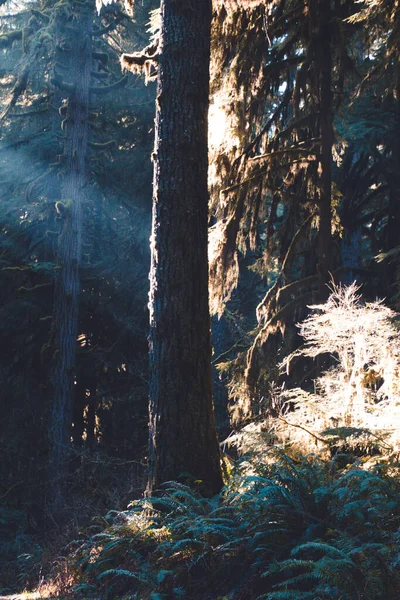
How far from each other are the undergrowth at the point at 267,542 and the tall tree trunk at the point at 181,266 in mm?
642

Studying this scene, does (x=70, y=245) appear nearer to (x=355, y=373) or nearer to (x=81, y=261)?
(x=81, y=261)

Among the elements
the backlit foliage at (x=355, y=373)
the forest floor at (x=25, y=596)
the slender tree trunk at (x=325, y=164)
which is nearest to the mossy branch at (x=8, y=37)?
the slender tree trunk at (x=325, y=164)

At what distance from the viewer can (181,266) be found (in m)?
6.60

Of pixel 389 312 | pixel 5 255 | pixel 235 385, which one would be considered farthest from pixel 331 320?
pixel 5 255

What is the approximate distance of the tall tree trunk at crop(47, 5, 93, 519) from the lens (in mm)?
16016

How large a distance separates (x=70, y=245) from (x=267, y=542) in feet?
43.8

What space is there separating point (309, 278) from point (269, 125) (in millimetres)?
2685

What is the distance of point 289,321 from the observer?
10008 mm

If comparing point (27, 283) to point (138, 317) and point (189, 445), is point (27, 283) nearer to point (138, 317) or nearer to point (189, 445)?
point (138, 317)

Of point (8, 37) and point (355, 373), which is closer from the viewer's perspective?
point (355, 373)

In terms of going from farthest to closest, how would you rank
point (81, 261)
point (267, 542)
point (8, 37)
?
1. point (81, 261)
2. point (8, 37)
3. point (267, 542)

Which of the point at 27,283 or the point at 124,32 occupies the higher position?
the point at 124,32

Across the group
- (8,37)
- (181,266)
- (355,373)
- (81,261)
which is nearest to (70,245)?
(81,261)

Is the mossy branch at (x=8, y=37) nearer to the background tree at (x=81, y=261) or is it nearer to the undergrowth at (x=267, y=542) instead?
the background tree at (x=81, y=261)
